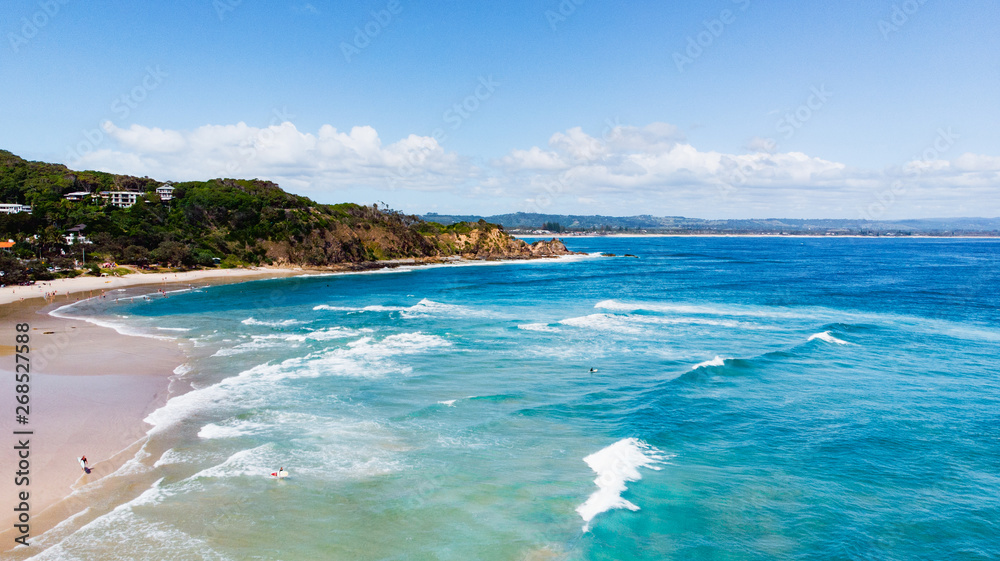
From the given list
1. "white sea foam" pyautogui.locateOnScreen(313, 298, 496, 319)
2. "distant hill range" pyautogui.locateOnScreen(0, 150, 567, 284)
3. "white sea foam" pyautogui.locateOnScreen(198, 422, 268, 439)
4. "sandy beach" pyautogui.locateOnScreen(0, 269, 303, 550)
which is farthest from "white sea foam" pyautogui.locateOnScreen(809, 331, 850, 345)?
"distant hill range" pyautogui.locateOnScreen(0, 150, 567, 284)

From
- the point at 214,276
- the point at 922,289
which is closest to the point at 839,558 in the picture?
the point at 922,289

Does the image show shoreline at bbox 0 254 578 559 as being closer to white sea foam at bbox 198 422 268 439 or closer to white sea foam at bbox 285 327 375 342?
white sea foam at bbox 198 422 268 439

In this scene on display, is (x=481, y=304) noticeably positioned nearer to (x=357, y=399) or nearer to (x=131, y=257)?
(x=357, y=399)

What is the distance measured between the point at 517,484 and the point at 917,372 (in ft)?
95.0

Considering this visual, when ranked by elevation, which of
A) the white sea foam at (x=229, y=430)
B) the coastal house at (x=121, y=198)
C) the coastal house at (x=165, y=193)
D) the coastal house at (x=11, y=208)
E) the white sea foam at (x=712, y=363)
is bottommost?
the white sea foam at (x=229, y=430)

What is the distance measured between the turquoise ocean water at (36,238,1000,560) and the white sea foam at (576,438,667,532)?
11 cm

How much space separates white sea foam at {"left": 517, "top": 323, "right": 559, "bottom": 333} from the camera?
47.8 metres

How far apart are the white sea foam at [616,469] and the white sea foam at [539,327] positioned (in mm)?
24680

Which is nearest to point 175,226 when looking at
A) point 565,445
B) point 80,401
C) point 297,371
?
point 297,371

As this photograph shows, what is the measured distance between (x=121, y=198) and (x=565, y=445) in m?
116

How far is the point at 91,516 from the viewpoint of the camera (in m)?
16.6

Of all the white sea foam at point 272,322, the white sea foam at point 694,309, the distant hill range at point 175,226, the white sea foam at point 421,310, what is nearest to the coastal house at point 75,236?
the distant hill range at point 175,226

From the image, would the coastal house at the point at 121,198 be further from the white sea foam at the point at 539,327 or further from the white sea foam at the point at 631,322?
the white sea foam at the point at 631,322

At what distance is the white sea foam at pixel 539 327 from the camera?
157ft
